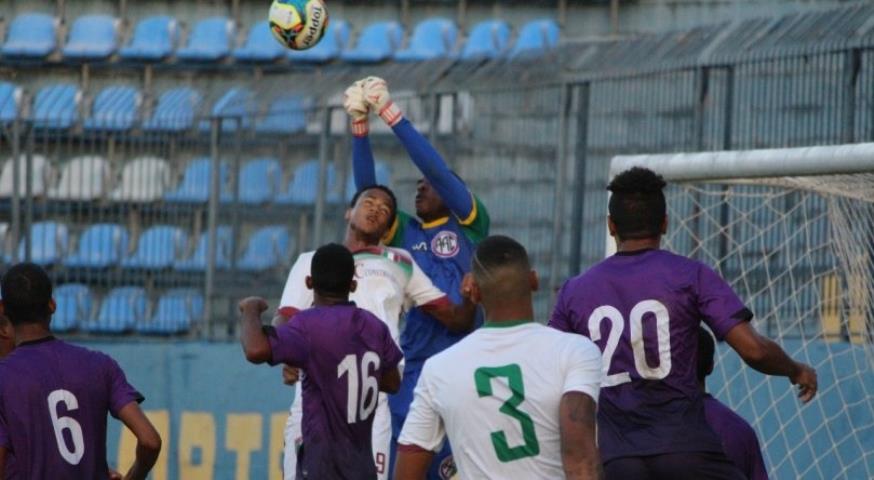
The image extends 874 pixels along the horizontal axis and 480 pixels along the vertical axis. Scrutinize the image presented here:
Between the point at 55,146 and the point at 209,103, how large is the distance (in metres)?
1.51

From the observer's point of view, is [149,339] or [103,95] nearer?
[149,339]

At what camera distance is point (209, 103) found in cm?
1509

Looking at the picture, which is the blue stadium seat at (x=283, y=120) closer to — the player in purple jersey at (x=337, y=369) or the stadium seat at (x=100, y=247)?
the stadium seat at (x=100, y=247)

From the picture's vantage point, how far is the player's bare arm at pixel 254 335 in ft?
22.5

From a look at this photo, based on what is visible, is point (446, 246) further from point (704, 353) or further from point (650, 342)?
point (650, 342)

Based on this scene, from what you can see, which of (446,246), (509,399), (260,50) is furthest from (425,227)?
(260,50)

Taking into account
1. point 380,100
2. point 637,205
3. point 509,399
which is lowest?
point 509,399

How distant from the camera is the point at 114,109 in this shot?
51.5 ft

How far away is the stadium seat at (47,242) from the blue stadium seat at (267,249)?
55.8 inches

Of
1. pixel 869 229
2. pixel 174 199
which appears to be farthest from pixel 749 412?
pixel 174 199

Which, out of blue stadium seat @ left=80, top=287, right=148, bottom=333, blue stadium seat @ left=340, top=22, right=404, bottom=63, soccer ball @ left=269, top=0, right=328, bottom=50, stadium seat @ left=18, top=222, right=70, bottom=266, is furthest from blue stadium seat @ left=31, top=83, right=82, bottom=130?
soccer ball @ left=269, top=0, right=328, bottom=50

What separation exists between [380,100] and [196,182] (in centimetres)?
570

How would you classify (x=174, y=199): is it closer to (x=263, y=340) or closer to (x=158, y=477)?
(x=158, y=477)

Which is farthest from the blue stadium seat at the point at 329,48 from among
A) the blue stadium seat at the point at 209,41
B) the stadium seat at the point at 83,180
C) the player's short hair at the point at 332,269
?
the player's short hair at the point at 332,269
